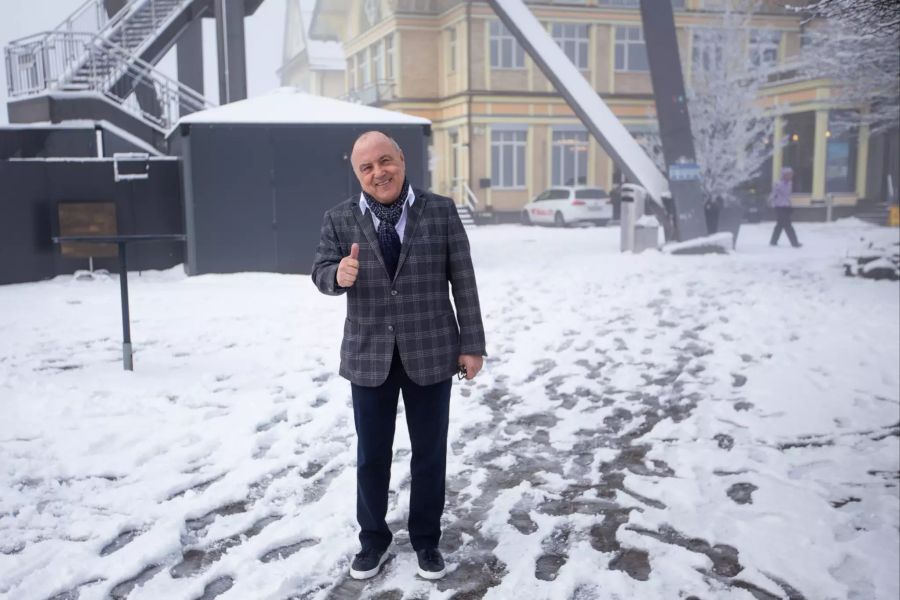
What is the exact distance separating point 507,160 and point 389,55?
22.9 ft

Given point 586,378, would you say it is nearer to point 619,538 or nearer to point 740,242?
point 619,538

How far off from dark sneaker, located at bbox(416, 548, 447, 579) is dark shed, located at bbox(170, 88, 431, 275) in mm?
9750

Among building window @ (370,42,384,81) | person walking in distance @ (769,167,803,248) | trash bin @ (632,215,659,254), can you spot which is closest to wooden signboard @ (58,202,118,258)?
trash bin @ (632,215,659,254)

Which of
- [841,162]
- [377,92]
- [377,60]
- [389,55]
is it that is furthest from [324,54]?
[841,162]

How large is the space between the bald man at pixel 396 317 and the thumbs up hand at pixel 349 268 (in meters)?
0.07

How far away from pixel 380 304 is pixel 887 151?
30755 mm

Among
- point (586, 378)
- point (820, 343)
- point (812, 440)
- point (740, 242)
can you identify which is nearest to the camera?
point (812, 440)

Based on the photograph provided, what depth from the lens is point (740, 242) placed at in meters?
20.1

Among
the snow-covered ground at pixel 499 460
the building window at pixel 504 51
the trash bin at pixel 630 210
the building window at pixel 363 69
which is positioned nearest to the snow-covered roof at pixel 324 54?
the building window at pixel 363 69


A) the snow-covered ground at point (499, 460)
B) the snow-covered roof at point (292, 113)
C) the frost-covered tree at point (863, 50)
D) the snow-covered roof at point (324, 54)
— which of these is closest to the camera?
the snow-covered ground at point (499, 460)

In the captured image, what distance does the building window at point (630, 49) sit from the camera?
116 ft

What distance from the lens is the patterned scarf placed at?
3.37 metres

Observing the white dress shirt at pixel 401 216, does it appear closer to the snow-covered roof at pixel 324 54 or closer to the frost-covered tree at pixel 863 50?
the frost-covered tree at pixel 863 50

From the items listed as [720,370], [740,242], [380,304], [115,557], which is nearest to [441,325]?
[380,304]
